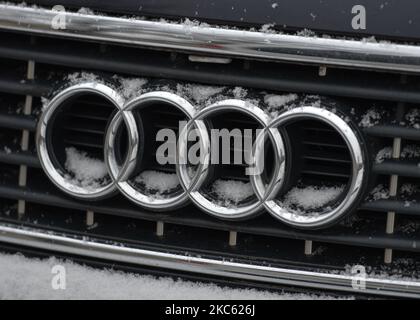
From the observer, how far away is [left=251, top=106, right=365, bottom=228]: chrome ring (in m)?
2.10

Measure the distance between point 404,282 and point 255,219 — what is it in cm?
37

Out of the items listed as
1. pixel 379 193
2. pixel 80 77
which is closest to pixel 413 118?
pixel 379 193

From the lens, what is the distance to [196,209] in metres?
2.30

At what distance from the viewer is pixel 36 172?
2469 millimetres

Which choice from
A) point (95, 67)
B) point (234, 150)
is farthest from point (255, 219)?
point (95, 67)

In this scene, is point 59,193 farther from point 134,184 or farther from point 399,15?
point 399,15

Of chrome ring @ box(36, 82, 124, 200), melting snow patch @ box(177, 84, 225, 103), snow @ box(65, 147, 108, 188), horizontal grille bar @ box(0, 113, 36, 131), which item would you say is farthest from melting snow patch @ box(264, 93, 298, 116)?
horizontal grille bar @ box(0, 113, 36, 131)

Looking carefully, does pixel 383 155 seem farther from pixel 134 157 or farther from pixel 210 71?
pixel 134 157

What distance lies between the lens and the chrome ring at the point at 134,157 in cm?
221

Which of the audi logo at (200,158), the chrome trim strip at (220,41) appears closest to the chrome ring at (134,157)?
the audi logo at (200,158)

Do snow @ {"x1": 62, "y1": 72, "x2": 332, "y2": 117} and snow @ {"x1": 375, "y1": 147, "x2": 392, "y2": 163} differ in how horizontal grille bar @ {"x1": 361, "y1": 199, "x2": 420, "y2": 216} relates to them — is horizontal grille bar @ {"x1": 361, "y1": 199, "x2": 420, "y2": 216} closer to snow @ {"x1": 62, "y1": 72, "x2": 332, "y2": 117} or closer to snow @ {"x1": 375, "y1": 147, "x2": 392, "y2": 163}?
snow @ {"x1": 375, "y1": 147, "x2": 392, "y2": 163}

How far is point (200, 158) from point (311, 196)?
0.87 ft

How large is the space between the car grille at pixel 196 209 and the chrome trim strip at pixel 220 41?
5 centimetres

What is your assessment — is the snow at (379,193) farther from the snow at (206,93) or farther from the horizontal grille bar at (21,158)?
the horizontal grille bar at (21,158)
